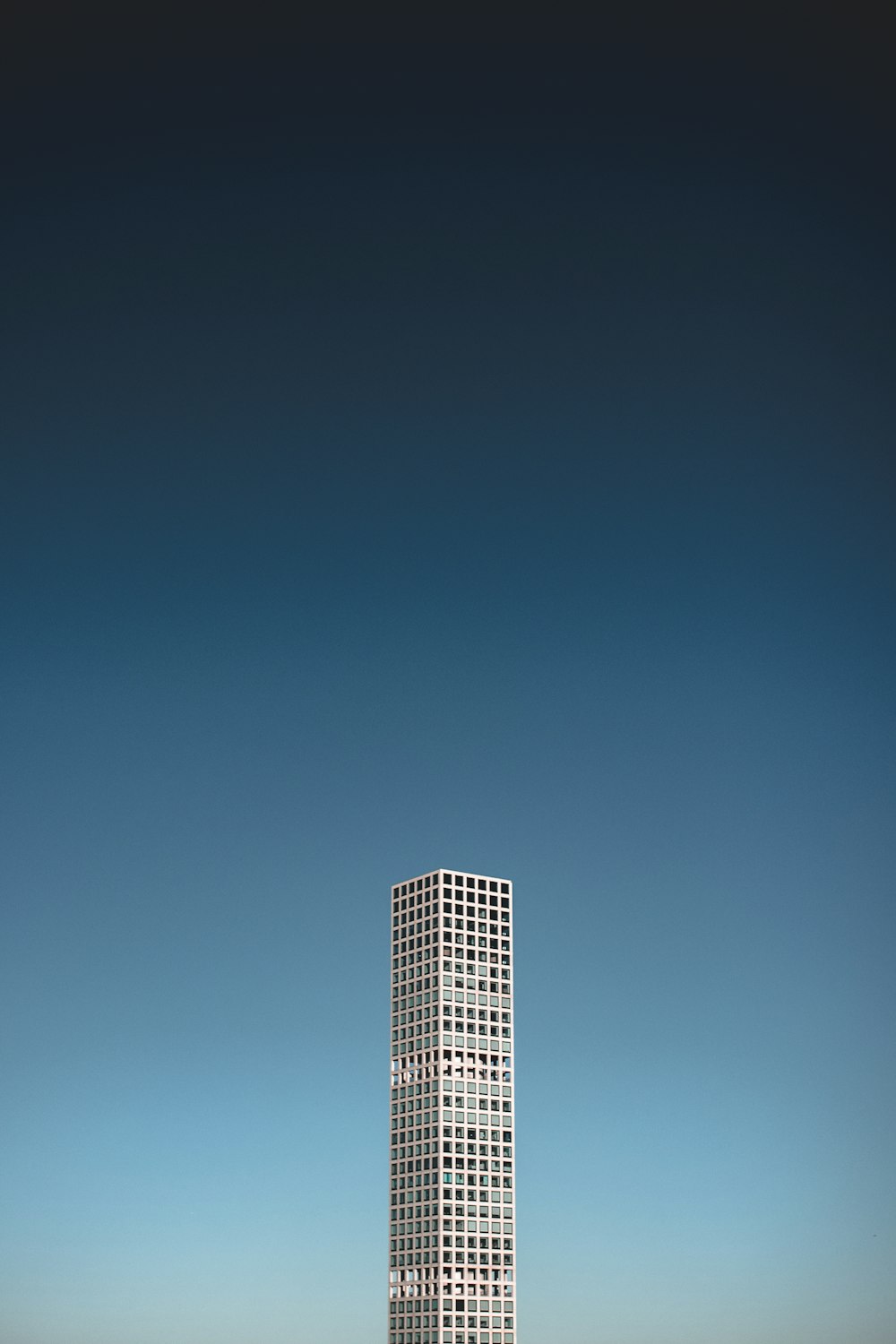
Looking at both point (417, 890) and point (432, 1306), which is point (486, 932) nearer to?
point (417, 890)

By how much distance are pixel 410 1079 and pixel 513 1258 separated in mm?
13438

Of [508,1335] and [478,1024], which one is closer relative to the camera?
[508,1335]

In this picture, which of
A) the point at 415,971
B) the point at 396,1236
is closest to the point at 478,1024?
the point at 415,971

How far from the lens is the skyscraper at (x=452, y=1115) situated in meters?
94.9

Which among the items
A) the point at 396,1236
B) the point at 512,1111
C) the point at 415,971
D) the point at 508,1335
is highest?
the point at 415,971

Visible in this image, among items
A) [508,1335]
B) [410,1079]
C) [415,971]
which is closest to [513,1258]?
[508,1335]

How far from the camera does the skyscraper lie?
3738 inches

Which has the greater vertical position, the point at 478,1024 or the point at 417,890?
the point at 417,890

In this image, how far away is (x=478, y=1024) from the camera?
4050 inches

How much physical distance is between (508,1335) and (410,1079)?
1736 centimetres

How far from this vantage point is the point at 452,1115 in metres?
99.2

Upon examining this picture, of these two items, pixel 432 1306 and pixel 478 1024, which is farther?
pixel 478 1024

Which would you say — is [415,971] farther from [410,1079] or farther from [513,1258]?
[513,1258]

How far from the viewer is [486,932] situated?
4149 inches
